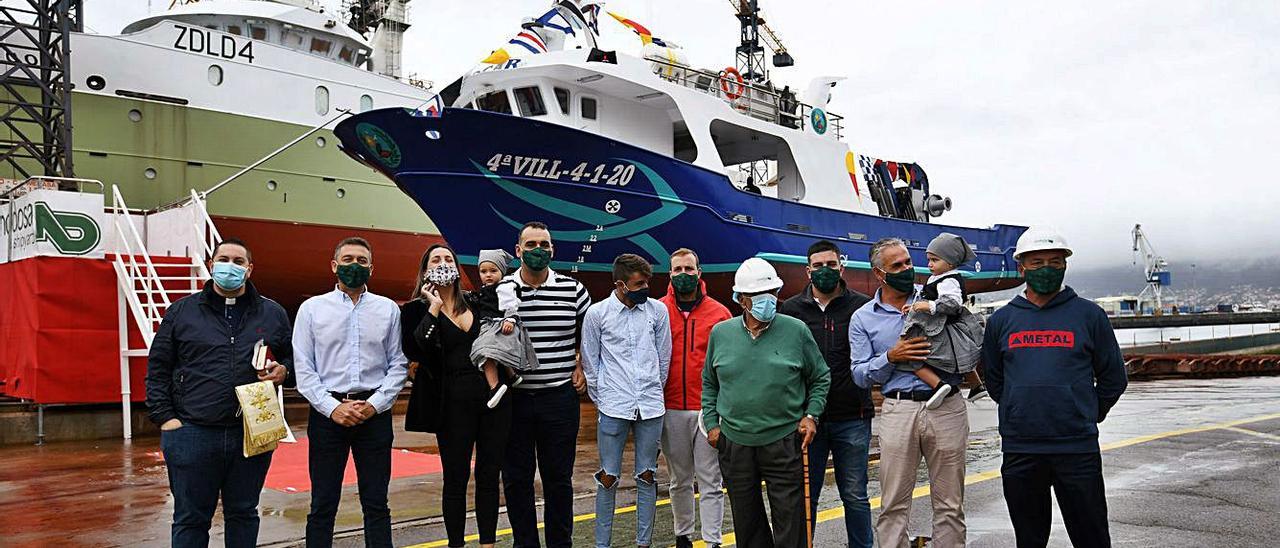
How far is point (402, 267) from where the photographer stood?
Answer: 1970 cm

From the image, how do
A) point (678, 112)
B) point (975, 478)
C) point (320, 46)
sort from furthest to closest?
point (320, 46), point (678, 112), point (975, 478)

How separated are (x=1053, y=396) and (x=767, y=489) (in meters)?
1.22

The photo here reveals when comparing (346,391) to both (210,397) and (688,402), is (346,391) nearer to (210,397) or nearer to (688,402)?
(210,397)

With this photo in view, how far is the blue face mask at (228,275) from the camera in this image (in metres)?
4.08

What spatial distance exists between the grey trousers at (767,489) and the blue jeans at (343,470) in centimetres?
157

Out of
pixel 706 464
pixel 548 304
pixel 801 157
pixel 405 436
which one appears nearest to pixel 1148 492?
pixel 706 464

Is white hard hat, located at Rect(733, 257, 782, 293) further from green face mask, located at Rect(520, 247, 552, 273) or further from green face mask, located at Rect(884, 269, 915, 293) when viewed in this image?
green face mask, located at Rect(520, 247, 552, 273)

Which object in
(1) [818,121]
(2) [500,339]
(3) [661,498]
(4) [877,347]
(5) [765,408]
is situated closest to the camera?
(5) [765,408]

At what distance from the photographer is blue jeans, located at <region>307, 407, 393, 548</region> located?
421 cm

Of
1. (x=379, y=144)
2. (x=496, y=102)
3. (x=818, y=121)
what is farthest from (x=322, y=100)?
(x=818, y=121)

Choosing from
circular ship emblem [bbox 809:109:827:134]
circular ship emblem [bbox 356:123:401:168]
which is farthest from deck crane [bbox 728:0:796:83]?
circular ship emblem [bbox 356:123:401:168]

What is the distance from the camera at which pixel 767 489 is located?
409 centimetres

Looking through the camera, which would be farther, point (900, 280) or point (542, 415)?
point (542, 415)

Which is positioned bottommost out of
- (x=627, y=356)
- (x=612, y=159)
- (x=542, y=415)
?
(x=542, y=415)
